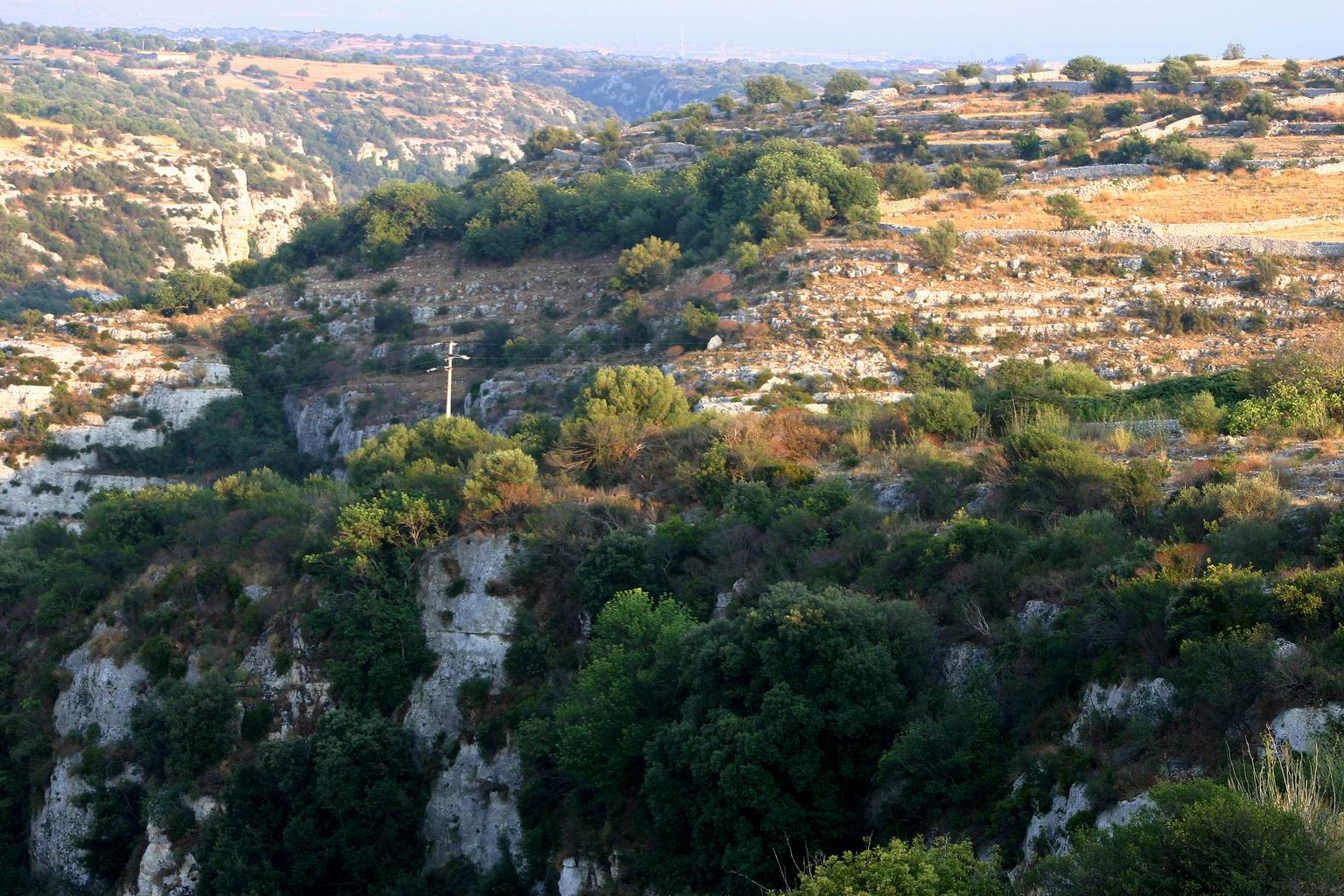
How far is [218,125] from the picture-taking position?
570ft

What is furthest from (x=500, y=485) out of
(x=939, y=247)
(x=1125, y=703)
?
(x=939, y=247)

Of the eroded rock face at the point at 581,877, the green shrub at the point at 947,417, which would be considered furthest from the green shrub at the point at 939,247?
the eroded rock face at the point at 581,877

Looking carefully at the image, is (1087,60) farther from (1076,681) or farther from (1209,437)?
(1076,681)

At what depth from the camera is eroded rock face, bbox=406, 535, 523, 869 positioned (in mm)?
19984

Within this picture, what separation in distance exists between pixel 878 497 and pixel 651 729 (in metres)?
6.34

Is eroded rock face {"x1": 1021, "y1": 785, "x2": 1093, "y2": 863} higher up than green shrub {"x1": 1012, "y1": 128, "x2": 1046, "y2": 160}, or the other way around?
green shrub {"x1": 1012, "y1": 128, "x2": 1046, "y2": 160}

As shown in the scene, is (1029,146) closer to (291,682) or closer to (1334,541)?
(291,682)

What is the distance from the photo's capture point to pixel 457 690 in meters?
22.0

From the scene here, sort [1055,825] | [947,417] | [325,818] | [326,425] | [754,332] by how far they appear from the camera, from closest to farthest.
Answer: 1. [1055,825]
2. [325,818]
3. [947,417]
4. [754,332]
5. [326,425]

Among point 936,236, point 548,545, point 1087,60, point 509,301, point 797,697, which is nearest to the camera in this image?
point 797,697

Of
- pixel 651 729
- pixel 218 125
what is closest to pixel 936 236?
pixel 651 729

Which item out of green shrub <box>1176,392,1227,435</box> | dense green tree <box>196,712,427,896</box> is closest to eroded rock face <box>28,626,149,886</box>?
dense green tree <box>196,712,427,896</box>

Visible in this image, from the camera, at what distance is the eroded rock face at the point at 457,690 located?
65.6 ft

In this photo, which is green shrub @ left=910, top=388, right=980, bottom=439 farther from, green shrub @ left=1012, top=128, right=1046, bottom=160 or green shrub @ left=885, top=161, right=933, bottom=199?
green shrub @ left=1012, top=128, right=1046, bottom=160
